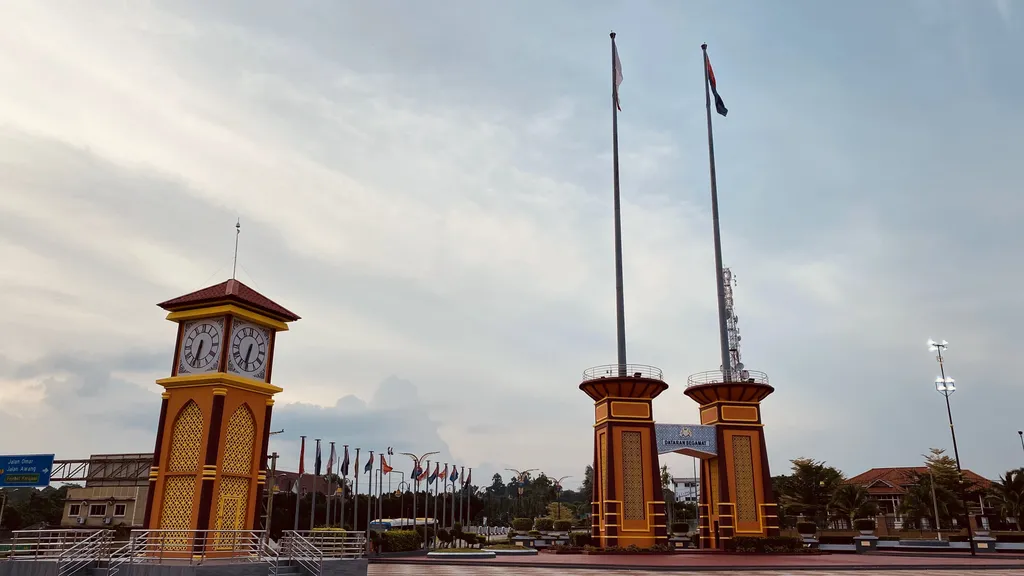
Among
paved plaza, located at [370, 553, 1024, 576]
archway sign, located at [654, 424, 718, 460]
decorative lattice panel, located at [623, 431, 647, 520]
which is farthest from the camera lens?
archway sign, located at [654, 424, 718, 460]

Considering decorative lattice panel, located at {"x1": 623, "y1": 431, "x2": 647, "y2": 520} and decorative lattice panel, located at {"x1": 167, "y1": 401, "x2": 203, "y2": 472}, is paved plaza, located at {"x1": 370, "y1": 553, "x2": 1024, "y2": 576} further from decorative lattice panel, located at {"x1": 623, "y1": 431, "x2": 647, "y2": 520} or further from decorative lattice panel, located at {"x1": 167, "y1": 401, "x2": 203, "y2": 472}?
decorative lattice panel, located at {"x1": 167, "y1": 401, "x2": 203, "y2": 472}

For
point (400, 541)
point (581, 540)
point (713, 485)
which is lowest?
point (400, 541)

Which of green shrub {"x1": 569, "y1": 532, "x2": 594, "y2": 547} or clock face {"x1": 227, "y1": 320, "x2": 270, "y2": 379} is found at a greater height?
clock face {"x1": 227, "y1": 320, "x2": 270, "y2": 379}

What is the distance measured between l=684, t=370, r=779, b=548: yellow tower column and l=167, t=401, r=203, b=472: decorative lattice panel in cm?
3203

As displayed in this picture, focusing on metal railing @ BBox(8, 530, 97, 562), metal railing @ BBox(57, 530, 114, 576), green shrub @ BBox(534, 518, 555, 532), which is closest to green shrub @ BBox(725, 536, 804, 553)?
metal railing @ BBox(57, 530, 114, 576)

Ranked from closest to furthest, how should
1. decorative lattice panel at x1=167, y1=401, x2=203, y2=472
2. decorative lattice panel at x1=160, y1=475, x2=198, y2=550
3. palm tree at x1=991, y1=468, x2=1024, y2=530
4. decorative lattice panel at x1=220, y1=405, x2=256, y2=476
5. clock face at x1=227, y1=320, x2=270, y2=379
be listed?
decorative lattice panel at x1=160, y1=475, x2=198, y2=550, decorative lattice panel at x1=167, y1=401, x2=203, y2=472, decorative lattice panel at x1=220, y1=405, x2=256, y2=476, clock face at x1=227, y1=320, x2=270, y2=379, palm tree at x1=991, y1=468, x2=1024, y2=530

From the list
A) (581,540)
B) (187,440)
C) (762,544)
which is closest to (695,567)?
(762,544)

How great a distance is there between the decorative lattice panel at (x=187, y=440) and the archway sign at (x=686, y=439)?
28.1 meters

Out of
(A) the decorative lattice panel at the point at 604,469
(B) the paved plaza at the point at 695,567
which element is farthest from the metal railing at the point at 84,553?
(A) the decorative lattice panel at the point at 604,469

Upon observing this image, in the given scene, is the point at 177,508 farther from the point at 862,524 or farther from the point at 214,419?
the point at 862,524

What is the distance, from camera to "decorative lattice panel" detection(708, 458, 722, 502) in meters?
46.1

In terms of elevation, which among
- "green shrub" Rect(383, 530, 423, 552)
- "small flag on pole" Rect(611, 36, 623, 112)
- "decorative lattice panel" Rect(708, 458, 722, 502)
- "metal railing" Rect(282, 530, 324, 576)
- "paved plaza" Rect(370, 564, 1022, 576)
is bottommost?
"paved plaza" Rect(370, 564, 1022, 576)

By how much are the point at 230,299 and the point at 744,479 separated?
33733mm

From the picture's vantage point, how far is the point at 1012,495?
207 ft
